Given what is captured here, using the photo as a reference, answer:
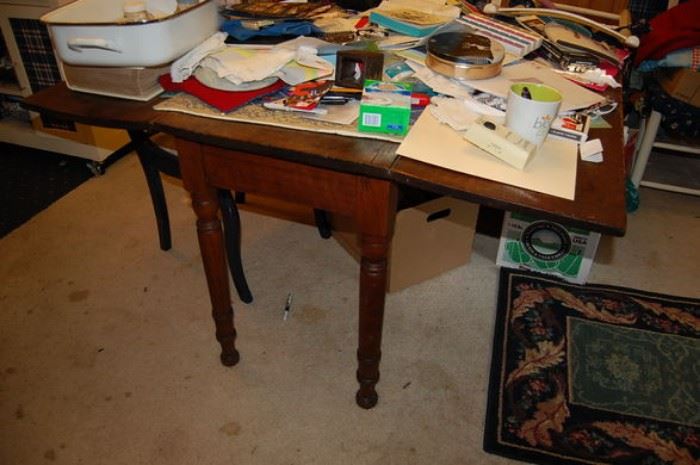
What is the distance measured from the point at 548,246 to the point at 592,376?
0.45m

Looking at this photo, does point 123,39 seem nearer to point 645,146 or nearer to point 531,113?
point 531,113

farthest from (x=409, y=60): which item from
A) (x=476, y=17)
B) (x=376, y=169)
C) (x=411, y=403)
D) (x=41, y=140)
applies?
(x=41, y=140)

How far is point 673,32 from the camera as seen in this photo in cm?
180

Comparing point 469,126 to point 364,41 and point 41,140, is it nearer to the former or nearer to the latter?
point 364,41

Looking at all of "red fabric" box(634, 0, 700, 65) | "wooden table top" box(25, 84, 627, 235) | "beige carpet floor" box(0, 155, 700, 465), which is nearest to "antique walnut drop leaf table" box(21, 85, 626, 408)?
"wooden table top" box(25, 84, 627, 235)

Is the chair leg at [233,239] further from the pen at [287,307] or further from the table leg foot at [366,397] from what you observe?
the table leg foot at [366,397]

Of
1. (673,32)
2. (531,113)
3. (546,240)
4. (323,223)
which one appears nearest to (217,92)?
(531,113)

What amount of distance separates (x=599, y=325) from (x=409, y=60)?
1.00 metres

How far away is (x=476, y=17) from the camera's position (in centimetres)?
137

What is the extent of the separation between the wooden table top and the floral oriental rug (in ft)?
2.42

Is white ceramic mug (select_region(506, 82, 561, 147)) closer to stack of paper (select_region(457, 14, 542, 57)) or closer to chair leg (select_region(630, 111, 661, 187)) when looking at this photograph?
stack of paper (select_region(457, 14, 542, 57))

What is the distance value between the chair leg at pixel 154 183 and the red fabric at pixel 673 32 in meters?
1.70

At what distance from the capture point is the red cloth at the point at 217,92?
1.04 metres

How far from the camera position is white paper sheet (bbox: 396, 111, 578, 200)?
33.2 inches
